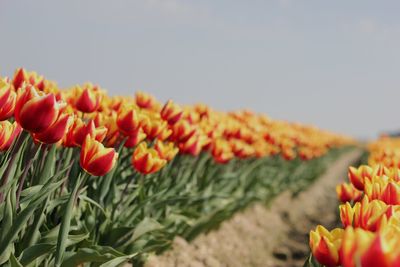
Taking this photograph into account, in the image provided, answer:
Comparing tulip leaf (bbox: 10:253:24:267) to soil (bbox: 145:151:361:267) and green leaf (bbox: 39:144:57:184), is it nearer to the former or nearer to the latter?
green leaf (bbox: 39:144:57:184)

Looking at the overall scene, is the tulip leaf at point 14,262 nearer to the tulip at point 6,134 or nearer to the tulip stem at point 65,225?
the tulip stem at point 65,225

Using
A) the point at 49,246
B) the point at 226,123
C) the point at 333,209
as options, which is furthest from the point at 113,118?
the point at 333,209

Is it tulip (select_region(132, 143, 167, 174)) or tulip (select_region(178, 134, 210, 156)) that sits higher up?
tulip (select_region(178, 134, 210, 156))

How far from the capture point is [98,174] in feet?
8.41

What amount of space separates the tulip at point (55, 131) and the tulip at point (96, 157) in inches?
9.6

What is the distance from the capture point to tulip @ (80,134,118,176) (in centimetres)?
252

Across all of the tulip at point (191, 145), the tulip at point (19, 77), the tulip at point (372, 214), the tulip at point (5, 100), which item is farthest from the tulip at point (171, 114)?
the tulip at point (372, 214)

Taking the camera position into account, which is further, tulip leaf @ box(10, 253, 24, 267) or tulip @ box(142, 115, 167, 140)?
tulip @ box(142, 115, 167, 140)

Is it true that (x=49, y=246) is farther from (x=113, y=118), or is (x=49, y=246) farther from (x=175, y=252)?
(x=175, y=252)

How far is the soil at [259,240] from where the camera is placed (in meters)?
5.05

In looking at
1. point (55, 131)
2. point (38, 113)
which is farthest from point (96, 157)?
point (38, 113)

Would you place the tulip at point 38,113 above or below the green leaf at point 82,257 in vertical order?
above

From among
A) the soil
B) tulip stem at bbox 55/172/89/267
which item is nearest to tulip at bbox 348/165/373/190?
tulip stem at bbox 55/172/89/267

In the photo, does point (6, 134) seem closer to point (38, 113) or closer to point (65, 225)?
point (38, 113)
